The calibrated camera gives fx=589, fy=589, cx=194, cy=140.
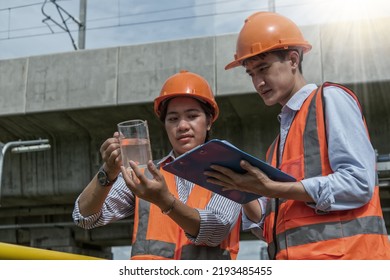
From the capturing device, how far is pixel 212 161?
2605 millimetres

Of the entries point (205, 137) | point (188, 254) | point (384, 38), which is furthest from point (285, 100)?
point (384, 38)

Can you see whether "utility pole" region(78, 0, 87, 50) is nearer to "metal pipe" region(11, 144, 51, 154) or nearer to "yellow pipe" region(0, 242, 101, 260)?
"metal pipe" region(11, 144, 51, 154)

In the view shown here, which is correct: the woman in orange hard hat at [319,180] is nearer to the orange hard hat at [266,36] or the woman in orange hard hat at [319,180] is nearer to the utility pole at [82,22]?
the orange hard hat at [266,36]

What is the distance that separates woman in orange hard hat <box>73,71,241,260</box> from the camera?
2.88 metres

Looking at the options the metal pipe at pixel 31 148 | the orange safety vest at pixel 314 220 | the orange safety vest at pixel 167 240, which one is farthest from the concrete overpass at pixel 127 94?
the orange safety vest at pixel 314 220

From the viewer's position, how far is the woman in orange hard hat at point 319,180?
2.49 meters

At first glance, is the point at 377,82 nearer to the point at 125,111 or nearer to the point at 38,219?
the point at 125,111

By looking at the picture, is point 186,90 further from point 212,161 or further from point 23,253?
point 23,253

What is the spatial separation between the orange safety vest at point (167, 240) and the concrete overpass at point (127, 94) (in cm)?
626

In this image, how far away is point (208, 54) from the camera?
31.1 ft

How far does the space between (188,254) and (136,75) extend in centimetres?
701

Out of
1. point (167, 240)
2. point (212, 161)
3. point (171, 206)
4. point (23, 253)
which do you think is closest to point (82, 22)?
point (167, 240)

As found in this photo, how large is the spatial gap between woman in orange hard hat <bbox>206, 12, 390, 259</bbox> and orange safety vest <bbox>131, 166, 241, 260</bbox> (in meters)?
0.38

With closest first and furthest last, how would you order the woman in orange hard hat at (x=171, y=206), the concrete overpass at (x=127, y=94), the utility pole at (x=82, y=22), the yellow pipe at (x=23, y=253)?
1. the yellow pipe at (x=23, y=253)
2. the woman in orange hard hat at (x=171, y=206)
3. the concrete overpass at (x=127, y=94)
4. the utility pole at (x=82, y=22)
